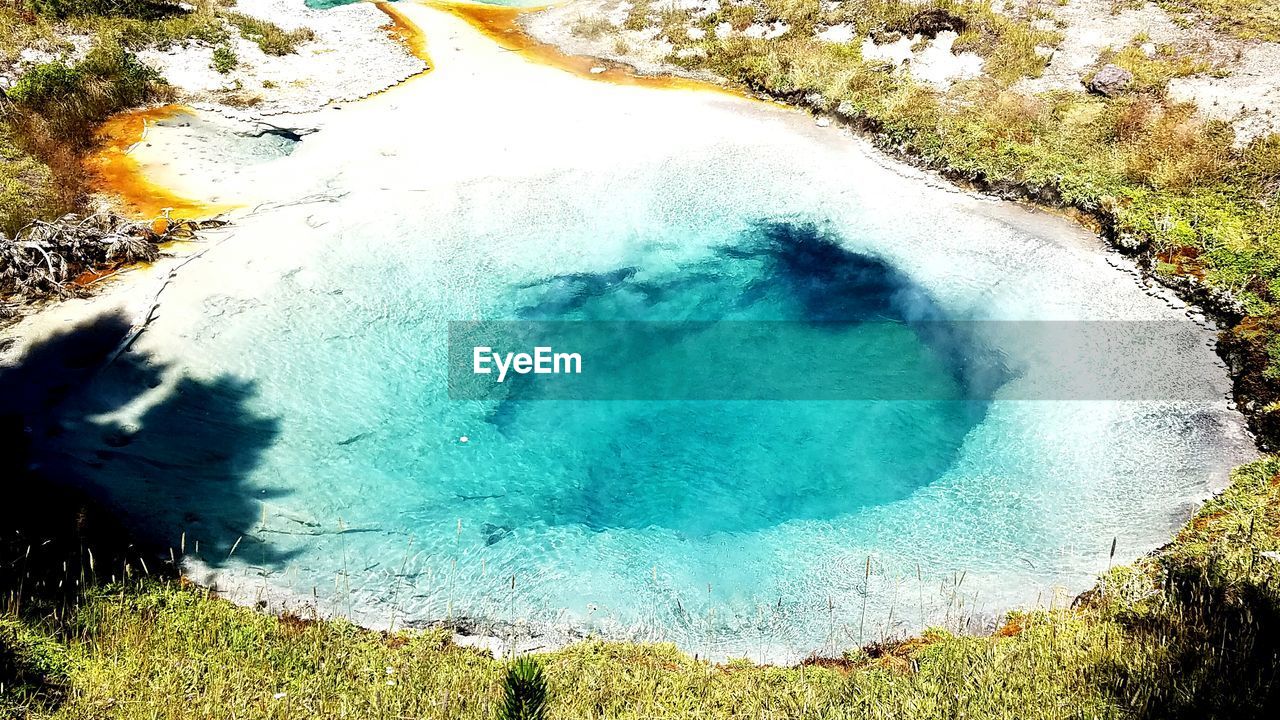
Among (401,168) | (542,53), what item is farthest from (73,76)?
(542,53)

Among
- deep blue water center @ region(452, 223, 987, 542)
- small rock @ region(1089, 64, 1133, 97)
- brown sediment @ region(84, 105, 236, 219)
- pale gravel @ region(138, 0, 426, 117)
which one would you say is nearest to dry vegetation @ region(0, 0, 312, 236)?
brown sediment @ region(84, 105, 236, 219)

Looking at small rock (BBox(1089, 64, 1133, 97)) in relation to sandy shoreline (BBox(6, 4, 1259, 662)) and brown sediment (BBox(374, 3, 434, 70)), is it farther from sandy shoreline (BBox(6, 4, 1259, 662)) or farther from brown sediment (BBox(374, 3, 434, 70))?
brown sediment (BBox(374, 3, 434, 70))

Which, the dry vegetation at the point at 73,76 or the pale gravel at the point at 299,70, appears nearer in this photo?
the dry vegetation at the point at 73,76

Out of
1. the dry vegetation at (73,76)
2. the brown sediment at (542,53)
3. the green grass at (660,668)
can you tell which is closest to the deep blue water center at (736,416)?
the green grass at (660,668)

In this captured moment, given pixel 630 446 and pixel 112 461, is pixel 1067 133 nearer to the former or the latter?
pixel 630 446

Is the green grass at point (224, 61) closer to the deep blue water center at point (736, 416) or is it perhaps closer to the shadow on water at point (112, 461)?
the shadow on water at point (112, 461)

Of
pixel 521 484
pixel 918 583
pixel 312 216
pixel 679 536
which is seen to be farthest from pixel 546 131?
pixel 918 583
